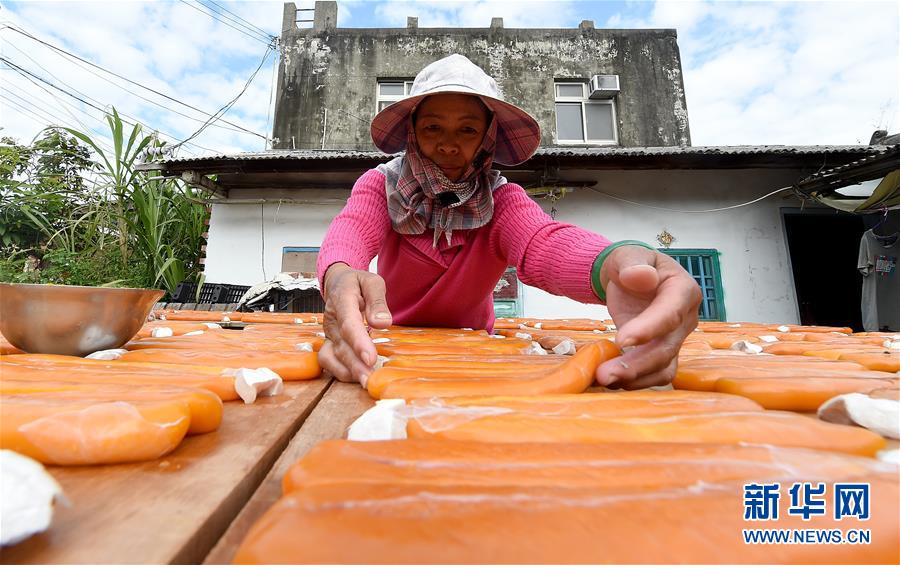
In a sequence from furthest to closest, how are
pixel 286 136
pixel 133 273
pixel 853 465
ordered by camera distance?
pixel 286 136 < pixel 133 273 < pixel 853 465

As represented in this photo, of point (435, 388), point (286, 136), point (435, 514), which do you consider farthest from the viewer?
point (286, 136)

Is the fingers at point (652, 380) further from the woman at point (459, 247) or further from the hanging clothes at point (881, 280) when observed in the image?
the hanging clothes at point (881, 280)

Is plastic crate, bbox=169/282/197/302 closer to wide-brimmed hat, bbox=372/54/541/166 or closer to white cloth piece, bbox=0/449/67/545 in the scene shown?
wide-brimmed hat, bbox=372/54/541/166

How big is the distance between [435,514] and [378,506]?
55mm

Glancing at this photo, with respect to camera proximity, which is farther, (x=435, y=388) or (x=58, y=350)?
(x=58, y=350)

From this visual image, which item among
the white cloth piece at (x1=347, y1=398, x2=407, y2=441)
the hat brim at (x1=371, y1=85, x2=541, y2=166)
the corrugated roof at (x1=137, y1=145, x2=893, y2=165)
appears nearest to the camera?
the white cloth piece at (x1=347, y1=398, x2=407, y2=441)

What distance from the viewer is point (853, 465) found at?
1.65 feet

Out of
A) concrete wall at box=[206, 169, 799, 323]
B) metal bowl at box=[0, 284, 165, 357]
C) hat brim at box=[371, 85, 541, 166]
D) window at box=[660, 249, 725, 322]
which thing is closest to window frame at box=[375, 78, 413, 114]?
concrete wall at box=[206, 169, 799, 323]

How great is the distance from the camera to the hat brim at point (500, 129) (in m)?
2.03

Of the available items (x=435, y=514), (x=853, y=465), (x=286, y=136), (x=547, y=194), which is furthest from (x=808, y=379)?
(x=286, y=136)

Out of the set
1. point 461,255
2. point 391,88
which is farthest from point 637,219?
point 391,88

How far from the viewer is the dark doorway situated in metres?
9.64

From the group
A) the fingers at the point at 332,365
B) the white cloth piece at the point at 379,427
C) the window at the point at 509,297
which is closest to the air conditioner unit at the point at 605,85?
the window at the point at 509,297

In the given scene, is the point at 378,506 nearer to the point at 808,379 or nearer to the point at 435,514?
the point at 435,514
